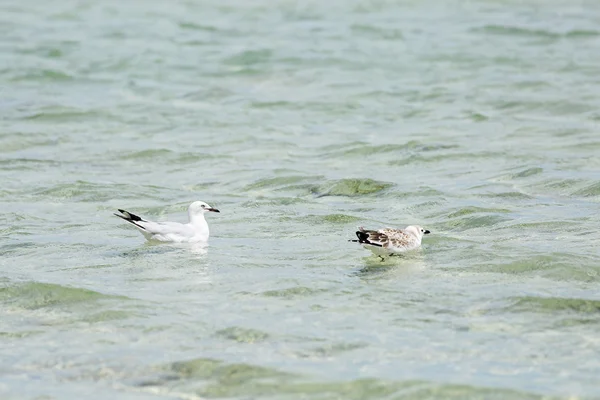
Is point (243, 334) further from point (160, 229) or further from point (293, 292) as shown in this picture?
point (160, 229)

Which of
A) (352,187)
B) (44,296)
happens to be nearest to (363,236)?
(44,296)

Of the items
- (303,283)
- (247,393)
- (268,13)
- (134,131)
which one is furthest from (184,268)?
(268,13)

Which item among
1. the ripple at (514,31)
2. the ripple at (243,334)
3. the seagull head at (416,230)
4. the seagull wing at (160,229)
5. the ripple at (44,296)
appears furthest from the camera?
the ripple at (514,31)

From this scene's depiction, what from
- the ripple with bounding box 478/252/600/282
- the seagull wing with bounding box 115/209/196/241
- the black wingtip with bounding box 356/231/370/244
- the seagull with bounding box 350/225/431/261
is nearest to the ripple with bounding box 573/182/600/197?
the ripple with bounding box 478/252/600/282

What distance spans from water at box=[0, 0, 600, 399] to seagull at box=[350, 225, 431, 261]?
158 mm

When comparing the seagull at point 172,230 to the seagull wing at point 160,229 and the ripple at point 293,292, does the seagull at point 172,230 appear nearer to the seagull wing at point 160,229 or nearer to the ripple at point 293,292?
the seagull wing at point 160,229

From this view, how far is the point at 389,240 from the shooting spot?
35.5 ft

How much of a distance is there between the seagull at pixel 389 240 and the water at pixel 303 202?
0.16m

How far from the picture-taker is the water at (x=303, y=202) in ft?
26.9

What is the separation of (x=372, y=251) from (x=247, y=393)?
11.9 ft

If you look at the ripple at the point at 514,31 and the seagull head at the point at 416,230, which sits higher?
the ripple at the point at 514,31

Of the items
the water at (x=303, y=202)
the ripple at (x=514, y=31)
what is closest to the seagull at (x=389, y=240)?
the water at (x=303, y=202)

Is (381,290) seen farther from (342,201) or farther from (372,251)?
(342,201)

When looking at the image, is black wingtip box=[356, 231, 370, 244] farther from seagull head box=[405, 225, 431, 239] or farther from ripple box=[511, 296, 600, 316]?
ripple box=[511, 296, 600, 316]
